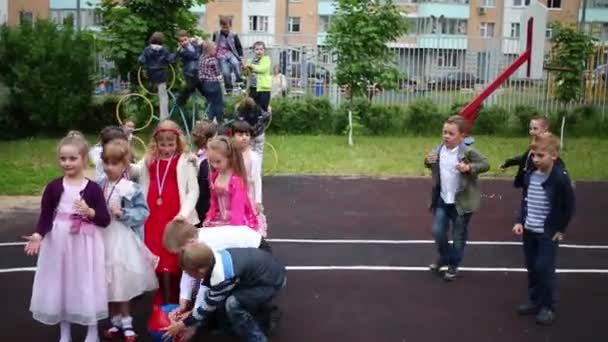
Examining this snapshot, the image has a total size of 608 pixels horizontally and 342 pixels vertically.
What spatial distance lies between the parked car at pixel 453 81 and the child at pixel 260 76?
6.63m

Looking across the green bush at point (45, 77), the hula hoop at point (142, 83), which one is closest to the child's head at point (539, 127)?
the hula hoop at point (142, 83)

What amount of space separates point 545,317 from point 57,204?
368 centimetres

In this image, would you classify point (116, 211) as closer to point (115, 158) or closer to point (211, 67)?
point (115, 158)

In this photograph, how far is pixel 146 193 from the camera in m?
5.78

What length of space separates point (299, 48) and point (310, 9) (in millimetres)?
25630

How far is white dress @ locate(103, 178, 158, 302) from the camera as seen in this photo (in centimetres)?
523

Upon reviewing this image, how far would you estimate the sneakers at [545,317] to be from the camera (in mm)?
5926

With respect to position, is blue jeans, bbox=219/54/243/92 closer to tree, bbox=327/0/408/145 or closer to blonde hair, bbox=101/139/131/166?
tree, bbox=327/0/408/145

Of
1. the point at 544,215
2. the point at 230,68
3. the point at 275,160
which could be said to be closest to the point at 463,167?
the point at 544,215

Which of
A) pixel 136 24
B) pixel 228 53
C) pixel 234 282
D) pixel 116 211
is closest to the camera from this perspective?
pixel 234 282

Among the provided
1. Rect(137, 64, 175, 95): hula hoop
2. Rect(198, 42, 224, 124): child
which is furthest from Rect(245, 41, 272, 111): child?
Rect(137, 64, 175, 95): hula hoop

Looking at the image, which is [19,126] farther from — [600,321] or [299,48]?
[600,321]

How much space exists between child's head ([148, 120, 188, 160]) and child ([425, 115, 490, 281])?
239cm

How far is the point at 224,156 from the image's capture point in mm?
5578
